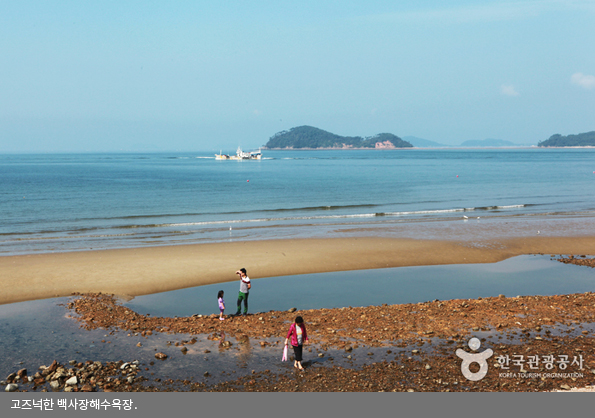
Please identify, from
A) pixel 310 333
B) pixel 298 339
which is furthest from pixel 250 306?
pixel 298 339

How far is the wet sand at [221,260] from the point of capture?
60.1 ft

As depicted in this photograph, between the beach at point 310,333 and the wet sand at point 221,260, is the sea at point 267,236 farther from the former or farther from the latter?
the wet sand at point 221,260

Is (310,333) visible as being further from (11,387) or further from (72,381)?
(11,387)

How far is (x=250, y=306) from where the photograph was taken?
1563 centimetres

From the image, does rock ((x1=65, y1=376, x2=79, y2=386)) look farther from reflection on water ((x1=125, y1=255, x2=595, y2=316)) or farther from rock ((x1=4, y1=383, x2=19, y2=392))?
reflection on water ((x1=125, y1=255, x2=595, y2=316))

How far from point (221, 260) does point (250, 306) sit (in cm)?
726

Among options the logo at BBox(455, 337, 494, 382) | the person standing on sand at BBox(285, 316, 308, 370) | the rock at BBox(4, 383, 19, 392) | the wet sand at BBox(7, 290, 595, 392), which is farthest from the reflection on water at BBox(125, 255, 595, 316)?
the rock at BBox(4, 383, 19, 392)

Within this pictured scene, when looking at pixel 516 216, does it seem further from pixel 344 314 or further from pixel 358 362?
pixel 358 362

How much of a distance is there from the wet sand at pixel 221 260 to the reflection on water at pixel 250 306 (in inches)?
43.9

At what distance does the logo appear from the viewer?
9914 mm

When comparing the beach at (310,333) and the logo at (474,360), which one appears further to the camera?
the logo at (474,360)

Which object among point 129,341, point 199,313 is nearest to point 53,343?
point 129,341

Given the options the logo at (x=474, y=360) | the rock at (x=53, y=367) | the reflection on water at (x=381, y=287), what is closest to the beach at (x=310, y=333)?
the rock at (x=53, y=367)

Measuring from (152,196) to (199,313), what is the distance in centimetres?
4493
